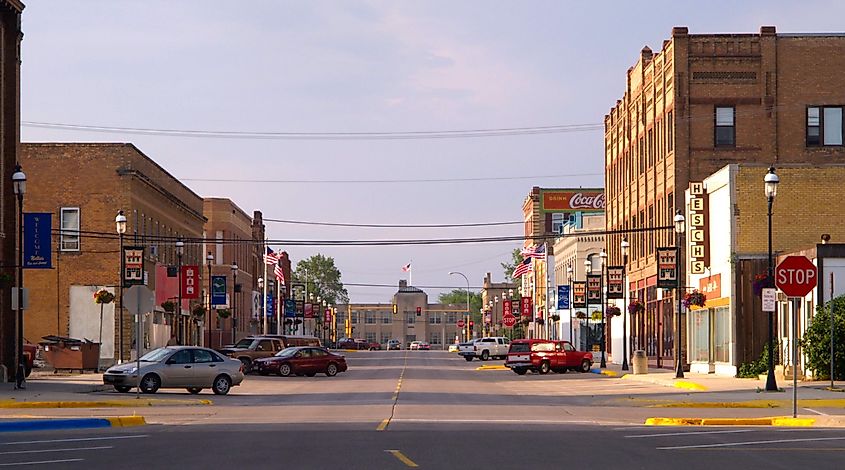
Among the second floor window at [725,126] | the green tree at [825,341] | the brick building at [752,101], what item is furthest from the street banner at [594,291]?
the green tree at [825,341]

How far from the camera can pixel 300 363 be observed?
54.3 meters

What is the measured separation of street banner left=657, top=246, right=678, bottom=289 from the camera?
51.7 metres

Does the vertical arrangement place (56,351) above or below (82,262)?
below

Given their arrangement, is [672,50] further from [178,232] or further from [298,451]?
[298,451]

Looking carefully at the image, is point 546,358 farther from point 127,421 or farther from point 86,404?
point 127,421

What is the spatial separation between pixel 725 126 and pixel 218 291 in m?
29.8

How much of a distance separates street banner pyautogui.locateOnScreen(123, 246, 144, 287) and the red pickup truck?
18.0 metres

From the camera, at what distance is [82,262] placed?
2505 inches

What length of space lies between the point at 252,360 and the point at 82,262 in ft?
39.9

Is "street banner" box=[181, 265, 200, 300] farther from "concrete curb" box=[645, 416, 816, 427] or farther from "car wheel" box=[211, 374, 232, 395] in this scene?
"concrete curb" box=[645, 416, 816, 427]

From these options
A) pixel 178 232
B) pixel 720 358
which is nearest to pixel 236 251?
pixel 178 232

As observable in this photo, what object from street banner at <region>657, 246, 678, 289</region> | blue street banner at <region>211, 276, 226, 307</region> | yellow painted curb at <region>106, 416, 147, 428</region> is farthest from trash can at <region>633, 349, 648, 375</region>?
yellow painted curb at <region>106, 416, 147, 428</region>

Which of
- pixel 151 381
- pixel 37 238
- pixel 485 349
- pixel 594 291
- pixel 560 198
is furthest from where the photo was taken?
pixel 560 198

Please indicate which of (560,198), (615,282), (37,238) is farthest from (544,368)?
(560,198)
